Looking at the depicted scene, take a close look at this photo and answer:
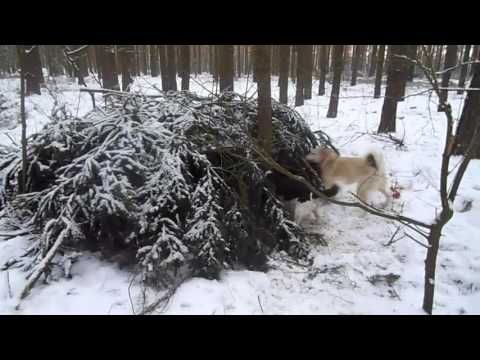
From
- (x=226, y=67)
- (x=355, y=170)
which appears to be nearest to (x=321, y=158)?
(x=355, y=170)

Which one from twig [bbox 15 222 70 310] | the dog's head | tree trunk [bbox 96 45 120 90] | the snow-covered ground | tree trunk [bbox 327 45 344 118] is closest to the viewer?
twig [bbox 15 222 70 310]

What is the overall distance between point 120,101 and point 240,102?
5.85 ft

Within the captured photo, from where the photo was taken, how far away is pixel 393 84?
27.9 feet

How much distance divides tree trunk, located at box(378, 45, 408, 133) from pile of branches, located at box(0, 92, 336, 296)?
491 cm

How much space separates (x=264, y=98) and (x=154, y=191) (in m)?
1.97

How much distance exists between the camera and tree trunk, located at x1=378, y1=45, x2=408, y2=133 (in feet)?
26.9

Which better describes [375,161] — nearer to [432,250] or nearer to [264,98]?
Result: [264,98]

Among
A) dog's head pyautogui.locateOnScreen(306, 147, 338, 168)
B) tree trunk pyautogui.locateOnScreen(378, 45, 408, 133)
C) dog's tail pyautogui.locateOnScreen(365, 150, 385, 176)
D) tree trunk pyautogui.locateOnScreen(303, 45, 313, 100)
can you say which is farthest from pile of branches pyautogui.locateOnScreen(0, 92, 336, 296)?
tree trunk pyautogui.locateOnScreen(303, 45, 313, 100)

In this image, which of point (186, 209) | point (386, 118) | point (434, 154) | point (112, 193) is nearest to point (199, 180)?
point (186, 209)

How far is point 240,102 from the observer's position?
5203 mm

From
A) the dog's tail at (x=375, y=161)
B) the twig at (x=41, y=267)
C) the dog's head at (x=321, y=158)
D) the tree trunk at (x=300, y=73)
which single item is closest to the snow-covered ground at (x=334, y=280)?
the twig at (x=41, y=267)

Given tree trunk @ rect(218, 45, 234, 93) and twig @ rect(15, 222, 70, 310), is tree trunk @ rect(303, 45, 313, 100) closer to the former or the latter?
tree trunk @ rect(218, 45, 234, 93)

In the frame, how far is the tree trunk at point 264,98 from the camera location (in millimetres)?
4440
